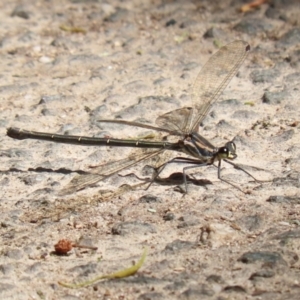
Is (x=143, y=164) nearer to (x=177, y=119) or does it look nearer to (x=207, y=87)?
(x=177, y=119)

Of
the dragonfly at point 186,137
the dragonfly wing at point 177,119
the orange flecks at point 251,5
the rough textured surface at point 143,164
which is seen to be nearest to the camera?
the rough textured surface at point 143,164

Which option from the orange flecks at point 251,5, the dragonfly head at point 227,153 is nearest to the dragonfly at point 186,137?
the dragonfly head at point 227,153

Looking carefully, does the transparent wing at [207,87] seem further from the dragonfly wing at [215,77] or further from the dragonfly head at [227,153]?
the dragonfly head at [227,153]

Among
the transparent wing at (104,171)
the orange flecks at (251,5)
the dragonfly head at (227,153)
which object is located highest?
the orange flecks at (251,5)

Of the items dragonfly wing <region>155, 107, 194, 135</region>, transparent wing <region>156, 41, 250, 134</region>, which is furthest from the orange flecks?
dragonfly wing <region>155, 107, 194, 135</region>

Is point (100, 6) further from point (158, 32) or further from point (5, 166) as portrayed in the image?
point (5, 166)

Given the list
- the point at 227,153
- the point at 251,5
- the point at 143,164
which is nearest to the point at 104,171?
the point at 143,164

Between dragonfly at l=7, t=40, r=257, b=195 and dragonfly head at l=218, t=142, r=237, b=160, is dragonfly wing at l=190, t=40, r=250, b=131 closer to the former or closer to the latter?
dragonfly at l=7, t=40, r=257, b=195

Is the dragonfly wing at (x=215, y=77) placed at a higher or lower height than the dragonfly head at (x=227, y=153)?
higher
